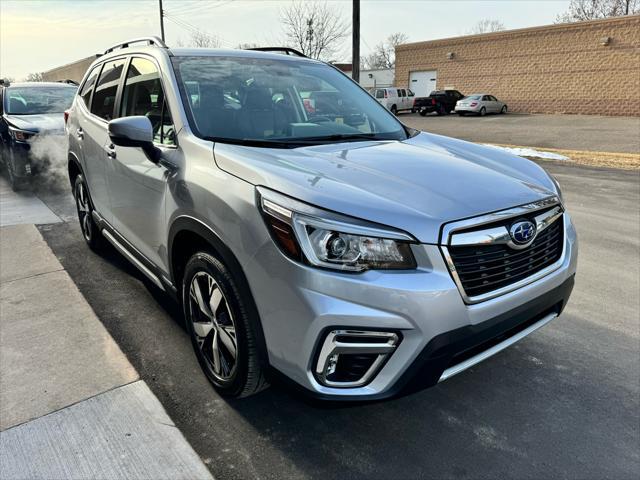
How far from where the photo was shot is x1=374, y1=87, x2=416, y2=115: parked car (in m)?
32.9

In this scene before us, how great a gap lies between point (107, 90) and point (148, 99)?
1.10 m

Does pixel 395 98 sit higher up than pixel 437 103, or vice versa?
pixel 395 98

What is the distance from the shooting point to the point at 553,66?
30.0 metres

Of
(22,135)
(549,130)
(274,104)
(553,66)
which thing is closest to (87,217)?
(274,104)

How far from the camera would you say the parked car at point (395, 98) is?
108 ft

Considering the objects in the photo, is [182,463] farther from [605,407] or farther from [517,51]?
[517,51]

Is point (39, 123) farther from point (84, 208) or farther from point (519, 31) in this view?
point (519, 31)

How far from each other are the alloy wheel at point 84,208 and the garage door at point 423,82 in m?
36.1

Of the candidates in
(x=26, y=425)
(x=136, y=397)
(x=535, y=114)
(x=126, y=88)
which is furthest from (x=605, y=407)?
(x=535, y=114)

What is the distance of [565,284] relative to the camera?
2.51m

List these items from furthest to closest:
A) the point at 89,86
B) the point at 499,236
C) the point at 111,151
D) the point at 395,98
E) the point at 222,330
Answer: the point at 395,98 < the point at 89,86 < the point at 111,151 < the point at 222,330 < the point at 499,236

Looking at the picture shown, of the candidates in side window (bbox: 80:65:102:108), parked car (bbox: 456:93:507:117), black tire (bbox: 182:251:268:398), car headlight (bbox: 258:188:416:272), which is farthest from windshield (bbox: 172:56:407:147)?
parked car (bbox: 456:93:507:117)

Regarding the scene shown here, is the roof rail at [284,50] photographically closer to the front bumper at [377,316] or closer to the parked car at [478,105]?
the front bumper at [377,316]

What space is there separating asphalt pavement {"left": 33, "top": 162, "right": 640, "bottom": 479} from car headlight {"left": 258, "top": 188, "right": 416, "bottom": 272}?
61cm
